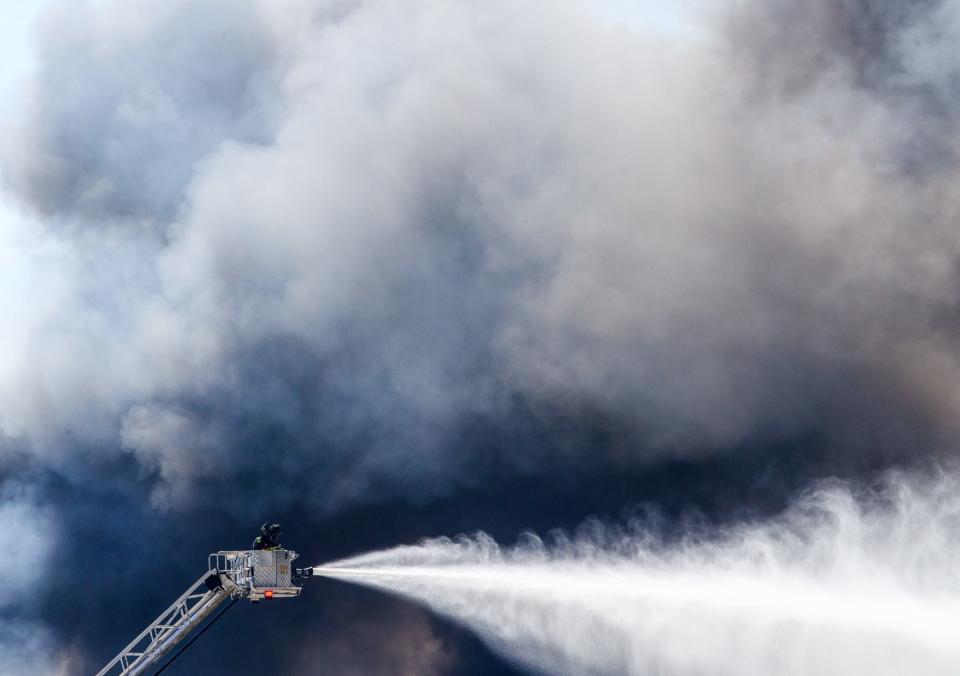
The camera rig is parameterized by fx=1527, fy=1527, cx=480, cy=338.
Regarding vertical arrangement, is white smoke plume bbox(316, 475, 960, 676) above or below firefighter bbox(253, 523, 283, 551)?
below

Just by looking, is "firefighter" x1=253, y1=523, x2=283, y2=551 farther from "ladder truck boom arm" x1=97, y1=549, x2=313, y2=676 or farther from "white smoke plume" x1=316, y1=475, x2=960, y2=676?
"white smoke plume" x1=316, y1=475, x2=960, y2=676

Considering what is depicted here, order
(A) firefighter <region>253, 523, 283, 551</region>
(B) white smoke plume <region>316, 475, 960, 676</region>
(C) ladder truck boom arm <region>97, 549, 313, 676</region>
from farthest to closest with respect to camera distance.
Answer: (B) white smoke plume <region>316, 475, 960, 676</region>
(A) firefighter <region>253, 523, 283, 551</region>
(C) ladder truck boom arm <region>97, 549, 313, 676</region>

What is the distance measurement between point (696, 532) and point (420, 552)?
13112 mm

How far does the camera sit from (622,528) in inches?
2879

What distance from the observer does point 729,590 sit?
70625mm

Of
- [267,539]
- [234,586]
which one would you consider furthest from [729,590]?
[234,586]

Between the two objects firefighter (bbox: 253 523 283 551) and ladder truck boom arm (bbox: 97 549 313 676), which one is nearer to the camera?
ladder truck boom arm (bbox: 97 549 313 676)

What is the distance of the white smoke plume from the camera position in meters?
66.0

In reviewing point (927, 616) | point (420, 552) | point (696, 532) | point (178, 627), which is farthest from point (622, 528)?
point (178, 627)

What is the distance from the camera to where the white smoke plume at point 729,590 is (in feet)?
217

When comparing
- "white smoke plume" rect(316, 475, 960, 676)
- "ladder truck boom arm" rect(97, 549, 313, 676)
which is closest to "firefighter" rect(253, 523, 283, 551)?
"ladder truck boom arm" rect(97, 549, 313, 676)

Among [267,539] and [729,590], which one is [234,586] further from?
[729,590]

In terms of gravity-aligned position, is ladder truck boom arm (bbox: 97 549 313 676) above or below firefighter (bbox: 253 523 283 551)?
below

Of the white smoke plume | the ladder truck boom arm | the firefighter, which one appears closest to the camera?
the ladder truck boom arm
